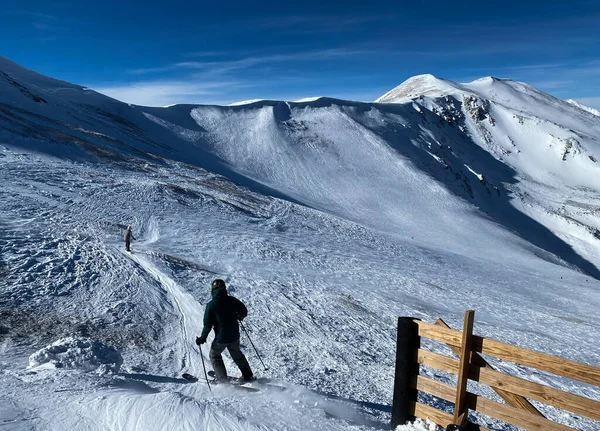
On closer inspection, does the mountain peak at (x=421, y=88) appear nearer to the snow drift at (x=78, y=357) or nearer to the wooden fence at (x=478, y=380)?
the snow drift at (x=78, y=357)

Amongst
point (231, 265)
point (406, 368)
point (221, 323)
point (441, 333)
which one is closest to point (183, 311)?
point (221, 323)

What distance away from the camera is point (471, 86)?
138m

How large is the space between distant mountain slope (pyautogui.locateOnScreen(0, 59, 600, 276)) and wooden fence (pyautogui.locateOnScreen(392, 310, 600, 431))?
110 ft

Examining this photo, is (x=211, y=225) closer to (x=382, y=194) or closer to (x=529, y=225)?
(x=382, y=194)

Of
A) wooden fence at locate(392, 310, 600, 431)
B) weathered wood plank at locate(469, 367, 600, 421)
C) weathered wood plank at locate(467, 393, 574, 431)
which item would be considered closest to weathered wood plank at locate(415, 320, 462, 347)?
wooden fence at locate(392, 310, 600, 431)

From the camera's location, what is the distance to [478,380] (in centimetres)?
634

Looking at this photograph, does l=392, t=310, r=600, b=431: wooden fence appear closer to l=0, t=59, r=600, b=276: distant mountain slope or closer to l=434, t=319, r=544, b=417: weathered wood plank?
l=434, t=319, r=544, b=417: weathered wood plank

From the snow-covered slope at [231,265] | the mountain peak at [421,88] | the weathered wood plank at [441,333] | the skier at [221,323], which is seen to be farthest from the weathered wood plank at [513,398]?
the mountain peak at [421,88]

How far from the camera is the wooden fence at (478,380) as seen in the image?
5.54 meters

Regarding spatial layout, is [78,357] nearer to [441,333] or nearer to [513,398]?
[441,333]

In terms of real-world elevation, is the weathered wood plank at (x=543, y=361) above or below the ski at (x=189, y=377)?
above

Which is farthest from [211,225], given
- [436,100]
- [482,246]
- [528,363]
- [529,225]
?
[436,100]

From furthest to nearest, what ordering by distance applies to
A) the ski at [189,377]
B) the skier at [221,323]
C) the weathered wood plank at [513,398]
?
1. the ski at [189,377]
2. the skier at [221,323]
3. the weathered wood plank at [513,398]

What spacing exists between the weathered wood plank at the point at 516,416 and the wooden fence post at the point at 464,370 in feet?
0.42
